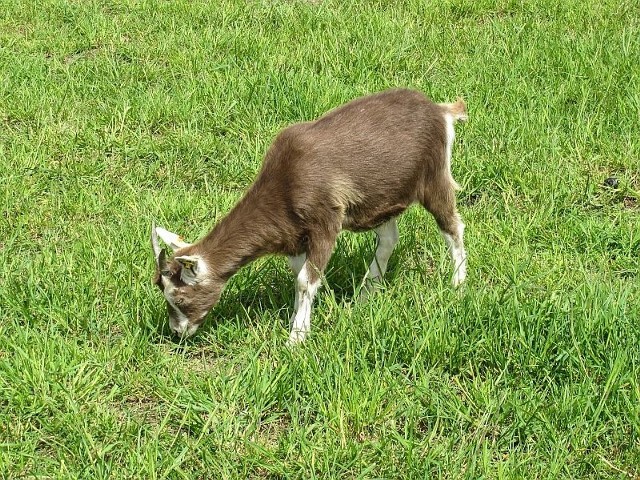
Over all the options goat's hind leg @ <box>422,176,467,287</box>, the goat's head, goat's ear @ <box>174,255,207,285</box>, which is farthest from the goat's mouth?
goat's hind leg @ <box>422,176,467,287</box>

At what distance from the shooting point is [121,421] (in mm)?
4285

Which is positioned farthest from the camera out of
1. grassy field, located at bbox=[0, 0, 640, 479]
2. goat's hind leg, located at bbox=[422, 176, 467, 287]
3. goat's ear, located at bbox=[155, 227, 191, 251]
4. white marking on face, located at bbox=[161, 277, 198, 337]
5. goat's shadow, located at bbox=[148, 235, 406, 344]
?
goat's hind leg, located at bbox=[422, 176, 467, 287]

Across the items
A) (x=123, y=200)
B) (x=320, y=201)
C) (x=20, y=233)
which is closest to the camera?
(x=320, y=201)

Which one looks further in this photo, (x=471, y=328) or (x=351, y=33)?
(x=351, y=33)

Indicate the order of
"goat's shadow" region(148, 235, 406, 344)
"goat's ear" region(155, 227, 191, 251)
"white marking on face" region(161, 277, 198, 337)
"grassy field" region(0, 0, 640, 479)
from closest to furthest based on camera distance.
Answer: "grassy field" region(0, 0, 640, 479) < "white marking on face" region(161, 277, 198, 337) < "goat's ear" region(155, 227, 191, 251) < "goat's shadow" region(148, 235, 406, 344)

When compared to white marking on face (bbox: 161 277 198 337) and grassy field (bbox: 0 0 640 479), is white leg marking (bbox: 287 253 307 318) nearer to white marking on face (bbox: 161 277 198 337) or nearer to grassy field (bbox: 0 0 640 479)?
grassy field (bbox: 0 0 640 479)

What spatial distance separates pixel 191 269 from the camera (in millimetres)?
4609

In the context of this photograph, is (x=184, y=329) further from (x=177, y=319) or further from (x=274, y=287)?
(x=274, y=287)

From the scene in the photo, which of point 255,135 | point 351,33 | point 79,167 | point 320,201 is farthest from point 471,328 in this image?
point 351,33

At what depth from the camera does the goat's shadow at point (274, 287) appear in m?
4.99

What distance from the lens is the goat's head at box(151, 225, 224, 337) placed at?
15.1 ft

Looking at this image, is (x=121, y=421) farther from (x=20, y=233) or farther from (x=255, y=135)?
(x=255, y=135)

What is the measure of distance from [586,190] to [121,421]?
11.8ft

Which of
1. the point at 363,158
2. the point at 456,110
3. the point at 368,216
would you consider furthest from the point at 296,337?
the point at 456,110
